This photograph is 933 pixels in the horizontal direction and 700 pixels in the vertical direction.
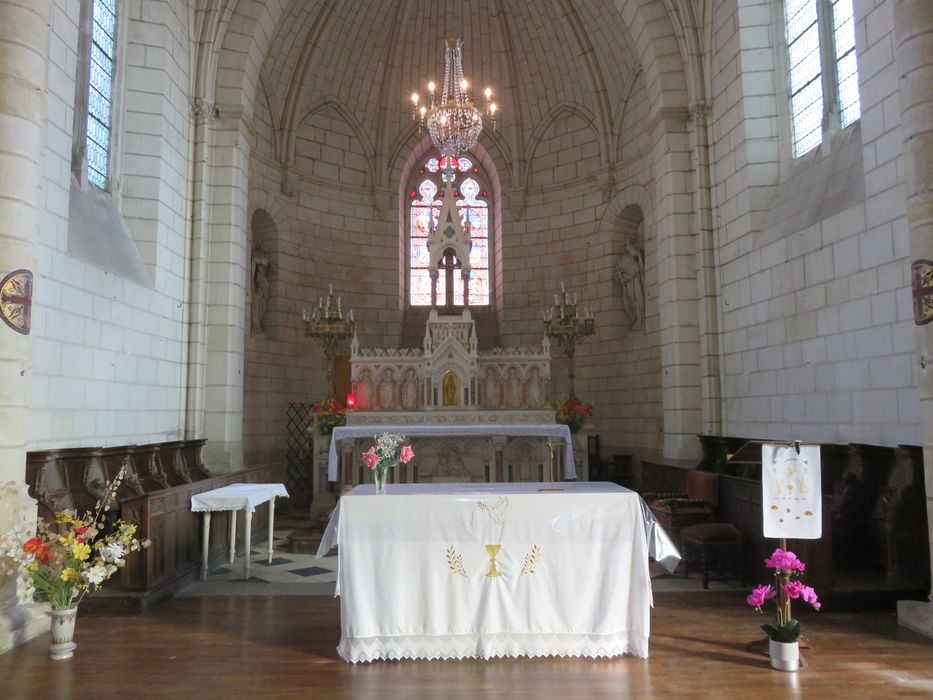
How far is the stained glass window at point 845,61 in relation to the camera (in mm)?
8125

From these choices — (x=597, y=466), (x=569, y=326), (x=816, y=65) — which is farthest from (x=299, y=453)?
(x=816, y=65)

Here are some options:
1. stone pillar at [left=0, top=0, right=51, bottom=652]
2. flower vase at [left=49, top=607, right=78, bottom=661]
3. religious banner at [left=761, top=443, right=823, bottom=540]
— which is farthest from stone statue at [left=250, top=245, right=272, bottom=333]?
religious banner at [left=761, top=443, right=823, bottom=540]

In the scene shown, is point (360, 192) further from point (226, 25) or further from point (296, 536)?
point (296, 536)

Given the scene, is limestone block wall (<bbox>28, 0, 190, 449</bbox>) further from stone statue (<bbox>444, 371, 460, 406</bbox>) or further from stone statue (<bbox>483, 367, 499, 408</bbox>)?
stone statue (<bbox>483, 367, 499, 408</bbox>)

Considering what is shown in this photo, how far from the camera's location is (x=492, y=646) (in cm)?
489

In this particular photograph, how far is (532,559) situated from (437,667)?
36.6 inches

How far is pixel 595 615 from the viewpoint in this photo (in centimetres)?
498

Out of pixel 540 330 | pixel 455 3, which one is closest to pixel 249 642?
pixel 540 330

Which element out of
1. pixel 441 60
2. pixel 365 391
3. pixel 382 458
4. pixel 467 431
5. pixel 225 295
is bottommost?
pixel 382 458

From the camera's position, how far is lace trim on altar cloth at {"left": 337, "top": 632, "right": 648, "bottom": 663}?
485 cm

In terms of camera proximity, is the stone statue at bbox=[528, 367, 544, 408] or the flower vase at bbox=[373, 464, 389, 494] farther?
the stone statue at bbox=[528, 367, 544, 408]

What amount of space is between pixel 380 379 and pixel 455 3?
820 centimetres

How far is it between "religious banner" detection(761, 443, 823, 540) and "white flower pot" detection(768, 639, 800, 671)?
2.33 ft

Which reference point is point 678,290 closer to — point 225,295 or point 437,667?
point 225,295
